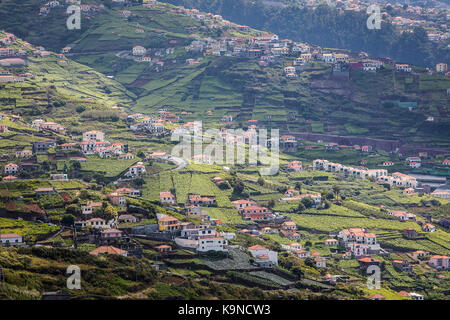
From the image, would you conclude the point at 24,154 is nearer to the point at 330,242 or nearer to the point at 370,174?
the point at 330,242

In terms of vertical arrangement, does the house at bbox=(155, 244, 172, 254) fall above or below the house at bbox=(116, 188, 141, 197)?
below

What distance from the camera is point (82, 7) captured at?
361 ft

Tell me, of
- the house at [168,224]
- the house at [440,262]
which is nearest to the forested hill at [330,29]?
the house at [440,262]

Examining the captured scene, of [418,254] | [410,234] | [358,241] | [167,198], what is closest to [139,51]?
[167,198]

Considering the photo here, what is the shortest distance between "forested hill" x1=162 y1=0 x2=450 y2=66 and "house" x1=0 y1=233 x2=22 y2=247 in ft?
292

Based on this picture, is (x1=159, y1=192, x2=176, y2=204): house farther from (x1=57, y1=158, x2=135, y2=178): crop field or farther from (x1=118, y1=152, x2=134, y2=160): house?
(x1=118, y1=152, x2=134, y2=160): house

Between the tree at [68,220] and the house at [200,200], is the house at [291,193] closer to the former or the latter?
the house at [200,200]

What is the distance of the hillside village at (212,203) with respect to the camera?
142 ft

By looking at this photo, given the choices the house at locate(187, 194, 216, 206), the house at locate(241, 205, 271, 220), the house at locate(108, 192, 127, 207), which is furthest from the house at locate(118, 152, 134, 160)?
the house at locate(108, 192, 127, 207)

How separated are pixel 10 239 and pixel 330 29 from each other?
105 m

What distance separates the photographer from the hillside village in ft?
142

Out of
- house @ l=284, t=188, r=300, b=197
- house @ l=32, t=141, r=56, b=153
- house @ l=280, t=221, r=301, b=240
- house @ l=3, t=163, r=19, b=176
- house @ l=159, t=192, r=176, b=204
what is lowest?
house @ l=280, t=221, r=301, b=240

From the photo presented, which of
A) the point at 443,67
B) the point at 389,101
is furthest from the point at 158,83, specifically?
the point at 443,67
